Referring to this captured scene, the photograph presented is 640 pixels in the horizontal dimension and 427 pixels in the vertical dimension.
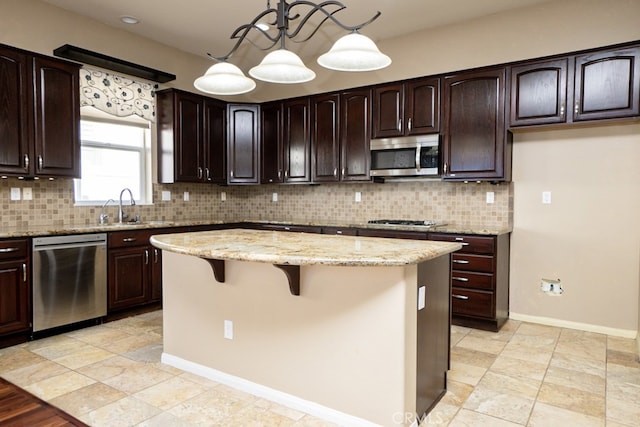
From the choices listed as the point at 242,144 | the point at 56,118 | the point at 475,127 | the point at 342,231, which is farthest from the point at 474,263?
the point at 56,118

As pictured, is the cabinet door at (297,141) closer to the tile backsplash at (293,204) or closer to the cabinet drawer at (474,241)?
the tile backsplash at (293,204)

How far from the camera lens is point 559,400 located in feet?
7.77

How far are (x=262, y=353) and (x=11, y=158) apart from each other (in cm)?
266

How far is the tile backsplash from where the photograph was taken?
150 inches

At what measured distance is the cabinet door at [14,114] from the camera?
130 inches

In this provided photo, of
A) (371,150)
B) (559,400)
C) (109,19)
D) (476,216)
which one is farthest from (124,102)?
(559,400)

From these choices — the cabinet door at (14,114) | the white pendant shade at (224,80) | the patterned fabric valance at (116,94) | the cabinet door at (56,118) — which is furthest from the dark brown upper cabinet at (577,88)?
the cabinet door at (14,114)

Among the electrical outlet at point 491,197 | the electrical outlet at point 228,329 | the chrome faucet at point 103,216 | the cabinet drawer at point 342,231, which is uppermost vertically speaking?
the electrical outlet at point 491,197

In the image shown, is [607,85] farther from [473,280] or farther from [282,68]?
[282,68]

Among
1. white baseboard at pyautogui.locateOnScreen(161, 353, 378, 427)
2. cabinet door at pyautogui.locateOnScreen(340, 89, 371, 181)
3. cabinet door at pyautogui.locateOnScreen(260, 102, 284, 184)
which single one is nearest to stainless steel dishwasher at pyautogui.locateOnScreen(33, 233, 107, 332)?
white baseboard at pyautogui.locateOnScreen(161, 353, 378, 427)

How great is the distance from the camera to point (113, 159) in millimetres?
4496

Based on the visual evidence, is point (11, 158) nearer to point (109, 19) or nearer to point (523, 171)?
point (109, 19)

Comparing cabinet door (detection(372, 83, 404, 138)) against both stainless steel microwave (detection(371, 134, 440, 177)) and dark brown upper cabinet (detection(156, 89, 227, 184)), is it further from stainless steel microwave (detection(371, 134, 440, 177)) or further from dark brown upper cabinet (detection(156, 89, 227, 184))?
dark brown upper cabinet (detection(156, 89, 227, 184))

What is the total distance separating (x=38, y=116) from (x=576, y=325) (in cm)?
499
